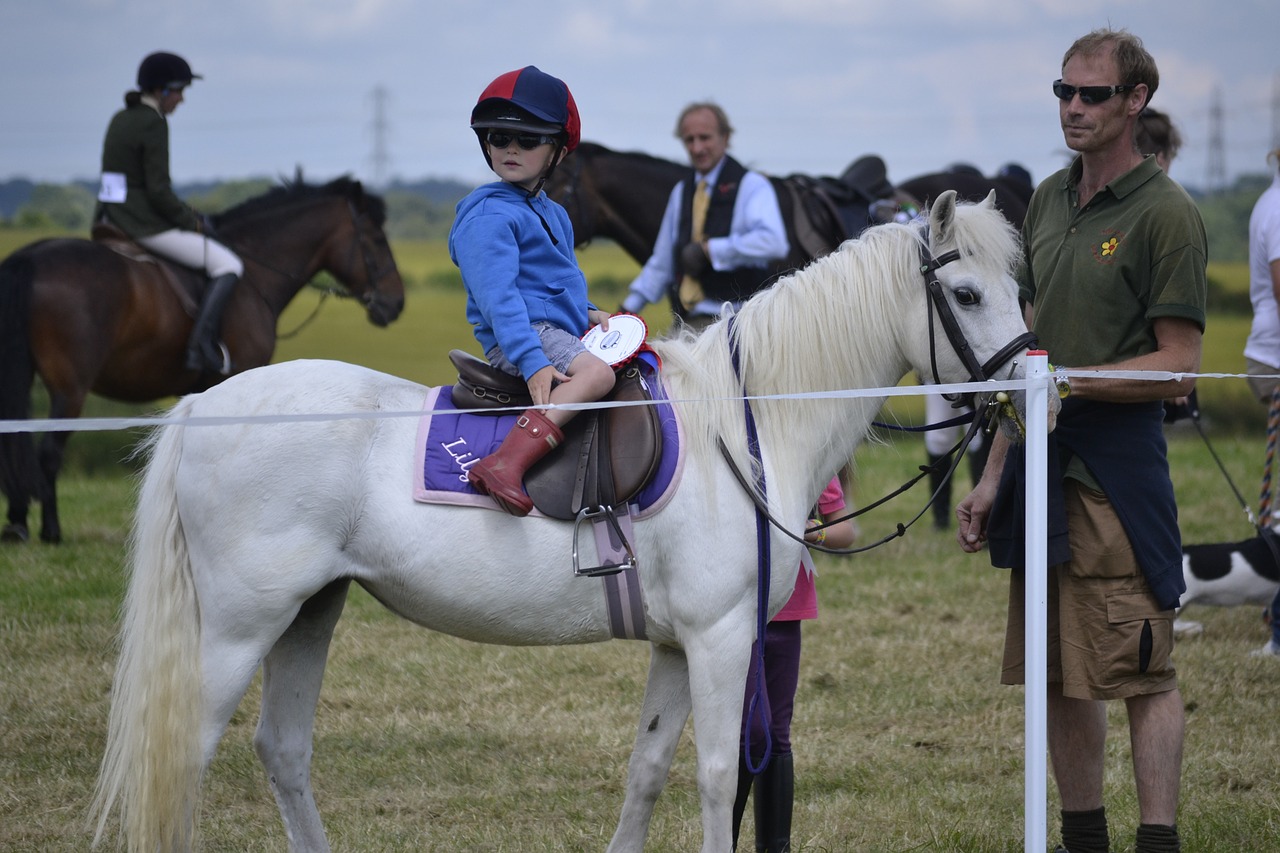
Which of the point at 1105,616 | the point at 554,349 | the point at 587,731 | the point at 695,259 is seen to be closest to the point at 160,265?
the point at 695,259

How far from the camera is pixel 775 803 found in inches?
139

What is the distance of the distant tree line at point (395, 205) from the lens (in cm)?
1238

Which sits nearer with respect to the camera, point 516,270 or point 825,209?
point 516,270

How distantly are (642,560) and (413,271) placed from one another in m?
10.0

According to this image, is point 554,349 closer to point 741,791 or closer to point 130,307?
point 741,791

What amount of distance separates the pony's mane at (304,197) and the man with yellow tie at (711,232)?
7.49ft

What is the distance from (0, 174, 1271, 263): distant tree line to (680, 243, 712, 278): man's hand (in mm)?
5306

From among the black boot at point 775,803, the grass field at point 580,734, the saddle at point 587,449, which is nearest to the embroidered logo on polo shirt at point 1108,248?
the saddle at point 587,449

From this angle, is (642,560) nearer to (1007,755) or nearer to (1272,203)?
(1007,755)

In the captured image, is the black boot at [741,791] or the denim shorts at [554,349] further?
the black boot at [741,791]

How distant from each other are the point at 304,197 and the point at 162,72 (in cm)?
132

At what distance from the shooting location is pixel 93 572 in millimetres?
6828

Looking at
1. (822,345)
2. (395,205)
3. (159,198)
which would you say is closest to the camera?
(822,345)

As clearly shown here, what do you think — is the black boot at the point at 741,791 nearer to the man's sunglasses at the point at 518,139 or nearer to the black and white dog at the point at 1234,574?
the man's sunglasses at the point at 518,139
